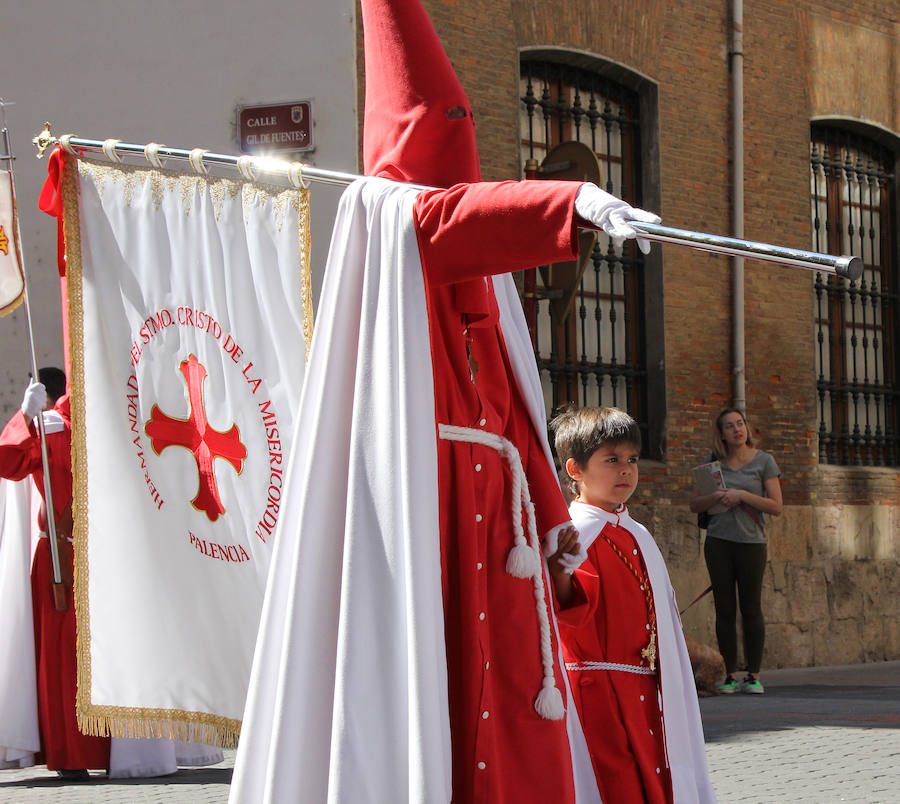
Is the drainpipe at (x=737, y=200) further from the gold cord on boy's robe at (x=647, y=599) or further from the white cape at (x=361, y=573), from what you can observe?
the white cape at (x=361, y=573)

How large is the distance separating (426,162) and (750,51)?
33.9 ft

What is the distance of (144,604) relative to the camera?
4039 millimetres

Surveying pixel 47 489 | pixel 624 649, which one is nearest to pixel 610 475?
pixel 624 649

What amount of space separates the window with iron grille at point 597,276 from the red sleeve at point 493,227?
8475 mm

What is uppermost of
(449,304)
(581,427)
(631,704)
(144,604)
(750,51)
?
(750,51)

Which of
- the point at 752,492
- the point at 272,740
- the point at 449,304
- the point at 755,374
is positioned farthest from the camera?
the point at 755,374

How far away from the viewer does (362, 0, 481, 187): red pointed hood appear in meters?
3.65

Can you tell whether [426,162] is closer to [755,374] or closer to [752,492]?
[752,492]

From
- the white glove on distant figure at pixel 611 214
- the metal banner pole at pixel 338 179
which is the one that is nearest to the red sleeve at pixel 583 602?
the metal banner pole at pixel 338 179

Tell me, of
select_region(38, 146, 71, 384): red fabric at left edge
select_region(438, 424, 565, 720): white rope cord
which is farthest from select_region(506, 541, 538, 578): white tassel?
select_region(38, 146, 71, 384): red fabric at left edge

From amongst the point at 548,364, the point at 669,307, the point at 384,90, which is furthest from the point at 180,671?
the point at 669,307

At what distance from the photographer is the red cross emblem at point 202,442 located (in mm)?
4023

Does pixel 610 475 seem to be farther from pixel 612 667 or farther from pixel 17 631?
pixel 17 631

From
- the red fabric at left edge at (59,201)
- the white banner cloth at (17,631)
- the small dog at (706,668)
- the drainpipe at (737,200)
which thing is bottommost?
the small dog at (706,668)
